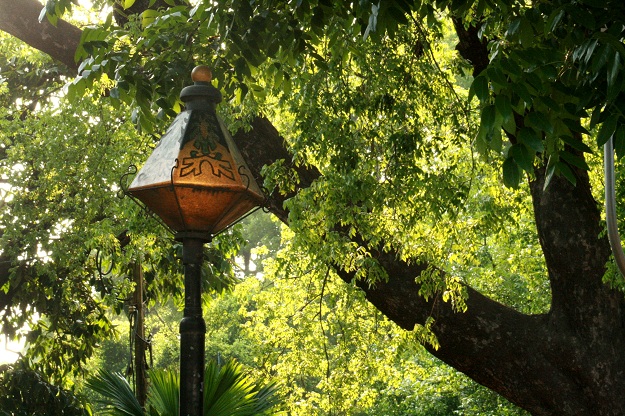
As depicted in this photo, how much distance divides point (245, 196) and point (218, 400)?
1330mm

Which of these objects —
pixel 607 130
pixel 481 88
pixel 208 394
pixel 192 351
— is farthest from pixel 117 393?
pixel 607 130

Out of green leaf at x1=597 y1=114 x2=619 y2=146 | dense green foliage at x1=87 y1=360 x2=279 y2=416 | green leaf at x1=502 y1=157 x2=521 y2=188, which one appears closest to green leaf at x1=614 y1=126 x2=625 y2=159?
green leaf at x1=597 y1=114 x2=619 y2=146

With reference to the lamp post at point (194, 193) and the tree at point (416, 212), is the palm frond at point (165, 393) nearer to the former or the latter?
the lamp post at point (194, 193)

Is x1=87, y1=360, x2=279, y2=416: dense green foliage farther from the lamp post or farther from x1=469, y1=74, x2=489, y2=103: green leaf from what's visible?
x1=469, y1=74, x2=489, y2=103: green leaf

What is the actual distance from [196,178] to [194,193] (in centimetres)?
6

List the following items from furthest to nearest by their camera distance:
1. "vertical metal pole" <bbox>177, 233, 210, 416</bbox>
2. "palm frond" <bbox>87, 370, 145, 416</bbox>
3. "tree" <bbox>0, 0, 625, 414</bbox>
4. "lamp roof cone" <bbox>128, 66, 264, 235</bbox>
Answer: "tree" <bbox>0, 0, 625, 414</bbox> → "palm frond" <bbox>87, 370, 145, 416</bbox> → "lamp roof cone" <bbox>128, 66, 264, 235</bbox> → "vertical metal pole" <bbox>177, 233, 210, 416</bbox>

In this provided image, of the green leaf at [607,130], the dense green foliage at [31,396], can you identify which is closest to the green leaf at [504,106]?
the green leaf at [607,130]

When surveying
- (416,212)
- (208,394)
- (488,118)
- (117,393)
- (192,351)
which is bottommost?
(192,351)

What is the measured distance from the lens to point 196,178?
12.5 feet

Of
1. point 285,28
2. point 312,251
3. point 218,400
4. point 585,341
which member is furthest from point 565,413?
point 285,28

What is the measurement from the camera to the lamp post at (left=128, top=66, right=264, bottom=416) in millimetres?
3746

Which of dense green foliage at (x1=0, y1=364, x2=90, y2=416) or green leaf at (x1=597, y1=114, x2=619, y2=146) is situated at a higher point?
dense green foliage at (x1=0, y1=364, x2=90, y2=416)

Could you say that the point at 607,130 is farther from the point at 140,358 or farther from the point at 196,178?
the point at 140,358

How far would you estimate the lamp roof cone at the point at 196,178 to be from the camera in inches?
Result: 151
